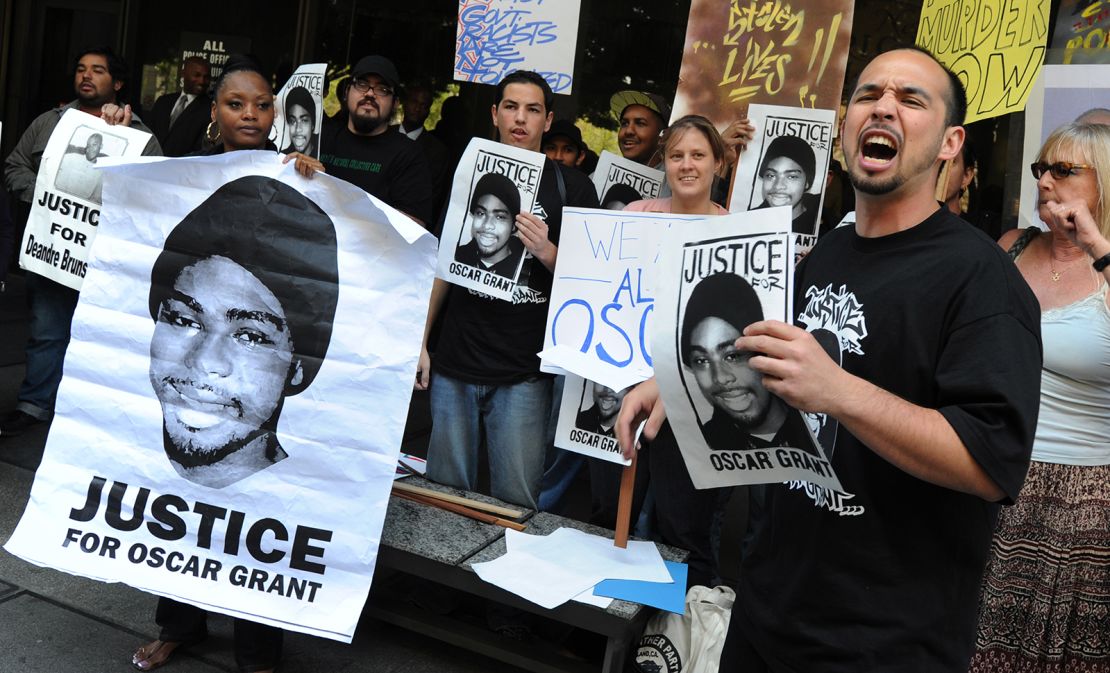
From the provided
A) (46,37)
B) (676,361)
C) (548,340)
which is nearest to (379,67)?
(548,340)

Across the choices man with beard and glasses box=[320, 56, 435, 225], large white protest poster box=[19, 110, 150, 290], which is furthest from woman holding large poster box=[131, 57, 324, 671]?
large white protest poster box=[19, 110, 150, 290]

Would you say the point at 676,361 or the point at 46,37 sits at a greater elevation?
the point at 46,37

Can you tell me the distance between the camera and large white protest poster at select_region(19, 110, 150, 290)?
3990 mm

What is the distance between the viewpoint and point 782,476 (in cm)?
160

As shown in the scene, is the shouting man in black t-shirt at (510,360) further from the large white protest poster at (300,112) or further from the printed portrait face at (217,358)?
the large white protest poster at (300,112)

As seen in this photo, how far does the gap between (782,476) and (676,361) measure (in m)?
0.25

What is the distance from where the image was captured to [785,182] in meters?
3.70

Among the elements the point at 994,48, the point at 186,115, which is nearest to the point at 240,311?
the point at 994,48

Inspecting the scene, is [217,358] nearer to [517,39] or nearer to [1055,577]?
[517,39]

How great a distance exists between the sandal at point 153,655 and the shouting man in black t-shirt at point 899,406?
6.80 feet

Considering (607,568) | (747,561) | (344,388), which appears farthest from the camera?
(607,568)

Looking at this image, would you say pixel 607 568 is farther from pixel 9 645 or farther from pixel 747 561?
pixel 9 645

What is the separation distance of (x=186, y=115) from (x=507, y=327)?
2721mm

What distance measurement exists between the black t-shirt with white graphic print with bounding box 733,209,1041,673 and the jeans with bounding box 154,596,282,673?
5.96 ft
